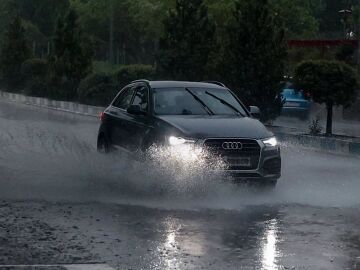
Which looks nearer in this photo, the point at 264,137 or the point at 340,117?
the point at 264,137

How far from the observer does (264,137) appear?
1306 cm

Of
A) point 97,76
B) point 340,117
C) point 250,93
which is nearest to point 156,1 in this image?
point 97,76

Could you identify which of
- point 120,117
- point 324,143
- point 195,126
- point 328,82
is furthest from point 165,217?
point 328,82

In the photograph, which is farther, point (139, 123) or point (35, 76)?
point (35, 76)

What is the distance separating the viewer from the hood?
12727mm

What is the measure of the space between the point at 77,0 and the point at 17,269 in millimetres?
73744

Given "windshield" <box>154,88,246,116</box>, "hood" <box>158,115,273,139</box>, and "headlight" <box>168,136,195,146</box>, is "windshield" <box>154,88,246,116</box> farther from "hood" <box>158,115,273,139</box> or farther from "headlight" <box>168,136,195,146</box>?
"headlight" <box>168,136,195,146</box>

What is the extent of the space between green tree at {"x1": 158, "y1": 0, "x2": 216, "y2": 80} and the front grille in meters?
19.6

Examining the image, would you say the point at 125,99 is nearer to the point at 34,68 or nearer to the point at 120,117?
the point at 120,117

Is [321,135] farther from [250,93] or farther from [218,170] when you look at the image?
[218,170]

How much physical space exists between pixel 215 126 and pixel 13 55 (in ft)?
149

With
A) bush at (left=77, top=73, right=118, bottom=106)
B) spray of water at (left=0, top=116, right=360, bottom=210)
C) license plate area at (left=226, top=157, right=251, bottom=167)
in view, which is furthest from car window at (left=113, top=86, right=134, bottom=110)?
bush at (left=77, top=73, right=118, bottom=106)

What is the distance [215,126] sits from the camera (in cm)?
1296

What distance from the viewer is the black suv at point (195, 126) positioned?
1271cm
